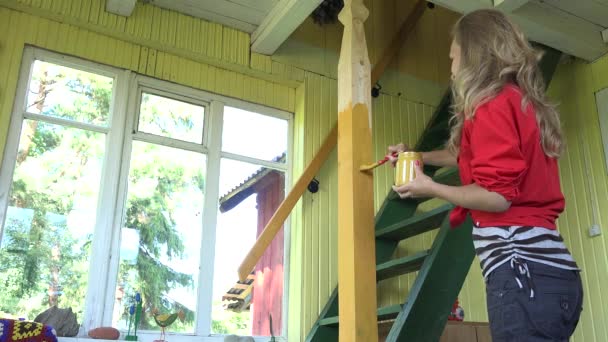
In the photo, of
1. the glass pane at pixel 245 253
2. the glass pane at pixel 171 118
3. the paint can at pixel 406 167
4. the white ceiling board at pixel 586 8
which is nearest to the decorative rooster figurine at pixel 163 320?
the glass pane at pixel 245 253

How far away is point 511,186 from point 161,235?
2334 millimetres

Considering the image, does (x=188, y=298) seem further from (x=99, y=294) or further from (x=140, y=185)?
(x=140, y=185)

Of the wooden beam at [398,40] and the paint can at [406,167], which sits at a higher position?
the wooden beam at [398,40]

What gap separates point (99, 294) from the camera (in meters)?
3.03

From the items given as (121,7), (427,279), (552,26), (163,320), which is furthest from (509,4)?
(163,320)

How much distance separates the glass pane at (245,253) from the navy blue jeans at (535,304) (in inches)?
87.6

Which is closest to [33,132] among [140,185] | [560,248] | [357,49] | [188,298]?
[140,185]

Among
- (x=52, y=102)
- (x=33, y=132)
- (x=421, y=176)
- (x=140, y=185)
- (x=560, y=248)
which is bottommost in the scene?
(x=560, y=248)

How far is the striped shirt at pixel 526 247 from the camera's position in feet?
4.54

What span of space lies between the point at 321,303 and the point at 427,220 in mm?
912

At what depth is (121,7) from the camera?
3.35 metres

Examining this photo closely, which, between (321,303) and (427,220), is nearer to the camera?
(427,220)

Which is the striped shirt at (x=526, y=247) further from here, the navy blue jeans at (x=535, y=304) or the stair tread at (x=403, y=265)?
the stair tread at (x=403, y=265)

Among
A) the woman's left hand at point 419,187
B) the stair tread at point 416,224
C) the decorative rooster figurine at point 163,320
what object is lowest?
the decorative rooster figurine at point 163,320
